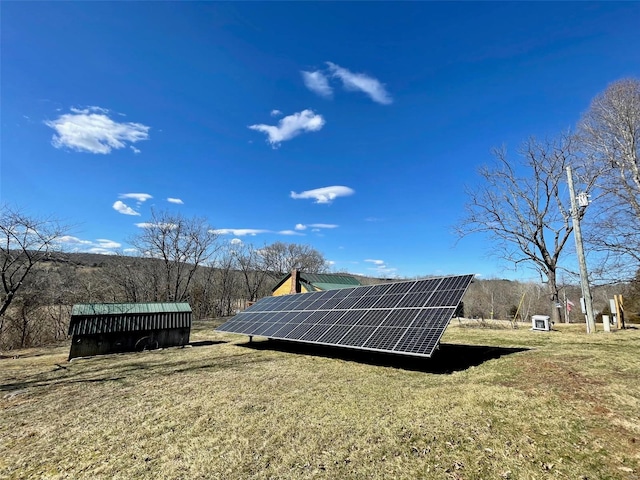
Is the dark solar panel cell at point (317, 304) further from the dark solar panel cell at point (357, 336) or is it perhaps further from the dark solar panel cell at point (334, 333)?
the dark solar panel cell at point (357, 336)

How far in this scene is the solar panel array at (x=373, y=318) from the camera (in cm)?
838

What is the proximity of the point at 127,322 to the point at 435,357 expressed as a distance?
15854 mm

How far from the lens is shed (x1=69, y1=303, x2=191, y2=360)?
14430 mm

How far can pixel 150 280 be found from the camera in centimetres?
3244

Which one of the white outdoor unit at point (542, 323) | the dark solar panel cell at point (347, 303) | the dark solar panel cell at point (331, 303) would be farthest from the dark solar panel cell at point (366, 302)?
the white outdoor unit at point (542, 323)

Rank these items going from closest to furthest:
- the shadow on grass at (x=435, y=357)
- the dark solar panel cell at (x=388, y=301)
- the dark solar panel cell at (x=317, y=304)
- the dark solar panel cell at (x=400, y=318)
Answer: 1. the shadow on grass at (x=435, y=357)
2. the dark solar panel cell at (x=400, y=318)
3. the dark solar panel cell at (x=388, y=301)
4. the dark solar panel cell at (x=317, y=304)

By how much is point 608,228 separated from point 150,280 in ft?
127

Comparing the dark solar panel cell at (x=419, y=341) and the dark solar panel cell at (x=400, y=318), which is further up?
the dark solar panel cell at (x=400, y=318)

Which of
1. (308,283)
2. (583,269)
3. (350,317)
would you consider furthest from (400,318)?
(308,283)

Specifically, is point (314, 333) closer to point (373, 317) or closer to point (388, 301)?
point (373, 317)

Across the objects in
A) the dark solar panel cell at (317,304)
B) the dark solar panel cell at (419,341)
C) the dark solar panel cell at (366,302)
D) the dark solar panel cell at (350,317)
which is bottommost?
the dark solar panel cell at (419,341)

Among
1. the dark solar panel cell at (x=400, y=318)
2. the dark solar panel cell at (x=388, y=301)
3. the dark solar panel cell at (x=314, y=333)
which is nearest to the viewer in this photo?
the dark solar panel cell at (x=400, y=318)

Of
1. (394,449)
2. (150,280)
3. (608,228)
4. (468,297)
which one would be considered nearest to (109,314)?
(394,449)

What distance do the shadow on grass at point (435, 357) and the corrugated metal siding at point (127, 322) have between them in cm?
777
